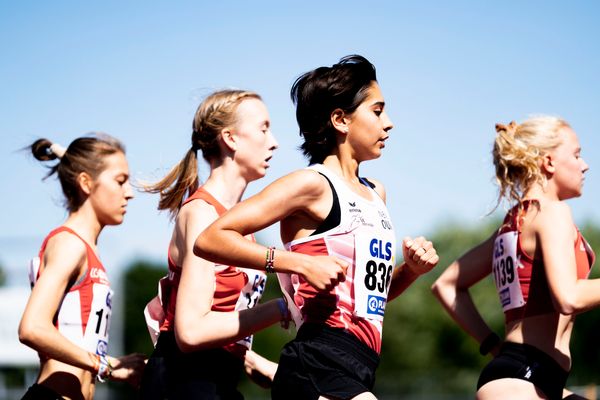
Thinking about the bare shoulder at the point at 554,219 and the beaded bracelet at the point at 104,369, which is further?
the beaded bracelet at the point at 104,369

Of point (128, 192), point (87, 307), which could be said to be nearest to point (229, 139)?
point (128, 192)

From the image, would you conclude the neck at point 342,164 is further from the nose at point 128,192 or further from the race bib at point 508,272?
the nose at point 128,192

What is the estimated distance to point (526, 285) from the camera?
189 inches

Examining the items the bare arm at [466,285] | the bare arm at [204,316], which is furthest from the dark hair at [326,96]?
the bare arm at [466,285]

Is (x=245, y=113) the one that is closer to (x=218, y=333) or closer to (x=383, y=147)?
(x=383, y=147)

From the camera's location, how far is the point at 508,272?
16.2ft

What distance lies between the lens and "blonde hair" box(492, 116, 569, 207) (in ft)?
16.5

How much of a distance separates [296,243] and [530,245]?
1471 millimetres

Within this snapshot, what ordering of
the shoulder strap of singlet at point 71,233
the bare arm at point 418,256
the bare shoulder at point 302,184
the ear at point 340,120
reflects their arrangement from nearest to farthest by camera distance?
the bare shoulder at point 302,184 < the bare arm at point 418,256 < the ear at point 340,120 < the shoulder strap of singlet at point 71,233

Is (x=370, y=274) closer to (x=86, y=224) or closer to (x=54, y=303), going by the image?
(x=54, y=303)

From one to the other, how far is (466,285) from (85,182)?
8.35ft

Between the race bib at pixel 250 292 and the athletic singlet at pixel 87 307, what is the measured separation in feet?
3.57

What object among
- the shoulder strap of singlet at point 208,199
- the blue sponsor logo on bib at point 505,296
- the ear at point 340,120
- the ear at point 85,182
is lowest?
the blue sponsor logo on bib at point 505,296

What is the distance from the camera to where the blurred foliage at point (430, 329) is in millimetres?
52656
